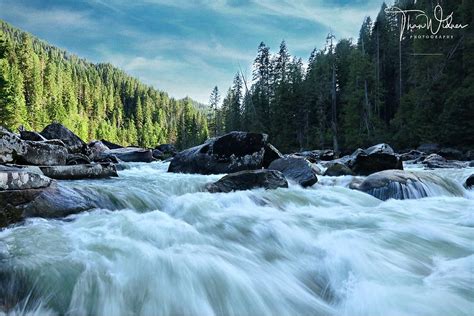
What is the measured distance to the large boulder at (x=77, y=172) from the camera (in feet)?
30.3

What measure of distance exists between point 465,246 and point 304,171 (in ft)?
19.4

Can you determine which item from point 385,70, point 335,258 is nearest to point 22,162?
point 335,258

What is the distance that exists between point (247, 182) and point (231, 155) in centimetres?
487

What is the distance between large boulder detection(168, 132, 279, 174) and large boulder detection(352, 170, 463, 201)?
15.4 ft

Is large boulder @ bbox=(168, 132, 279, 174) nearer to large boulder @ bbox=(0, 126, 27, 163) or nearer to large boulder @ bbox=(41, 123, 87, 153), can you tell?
large boulder @ bbox=(0, 126, 27, 163)

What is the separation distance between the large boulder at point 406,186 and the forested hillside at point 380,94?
640 inches

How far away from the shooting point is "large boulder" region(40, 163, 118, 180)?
923 centimetres

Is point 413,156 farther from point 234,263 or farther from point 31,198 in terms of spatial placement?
point 31,198

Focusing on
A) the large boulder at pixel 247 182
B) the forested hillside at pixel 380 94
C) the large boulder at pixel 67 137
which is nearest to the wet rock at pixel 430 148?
the forested hillside at pixel 380 94

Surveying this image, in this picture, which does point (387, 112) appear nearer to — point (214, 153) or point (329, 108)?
point (329, 108)

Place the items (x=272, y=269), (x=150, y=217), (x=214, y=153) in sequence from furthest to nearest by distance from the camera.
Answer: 1. (x=214, y=153)
2. (x=150, y=217)
3. (x=272, y=269)

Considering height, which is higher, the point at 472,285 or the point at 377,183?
the point at 377,183

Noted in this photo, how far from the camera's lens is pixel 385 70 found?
157 feet

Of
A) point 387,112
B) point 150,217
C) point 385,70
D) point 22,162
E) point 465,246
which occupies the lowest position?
point 465,246
